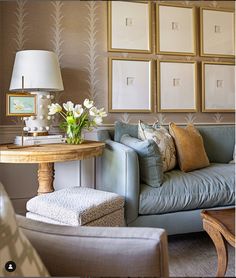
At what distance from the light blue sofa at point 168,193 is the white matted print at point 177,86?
84 centimetres

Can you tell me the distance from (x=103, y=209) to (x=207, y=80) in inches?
72.3

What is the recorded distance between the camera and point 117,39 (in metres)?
2.57

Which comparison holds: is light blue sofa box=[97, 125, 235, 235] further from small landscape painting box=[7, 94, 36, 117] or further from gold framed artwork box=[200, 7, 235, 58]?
gold framed artwork box=[200, 7, 235, 58]

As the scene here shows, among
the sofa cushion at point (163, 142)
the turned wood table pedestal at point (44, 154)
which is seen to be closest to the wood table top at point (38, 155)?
the turned wood table pedestal at point (44, 154)

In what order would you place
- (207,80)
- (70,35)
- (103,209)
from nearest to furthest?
(103,209)
(70,35)
(207,80)

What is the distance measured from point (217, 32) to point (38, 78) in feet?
6.19

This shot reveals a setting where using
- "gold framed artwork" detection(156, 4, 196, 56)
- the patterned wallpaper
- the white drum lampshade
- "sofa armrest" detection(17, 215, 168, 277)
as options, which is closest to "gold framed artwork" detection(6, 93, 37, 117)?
the white drum lampshade

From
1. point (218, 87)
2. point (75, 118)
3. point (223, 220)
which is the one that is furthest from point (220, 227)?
point (218, 87)

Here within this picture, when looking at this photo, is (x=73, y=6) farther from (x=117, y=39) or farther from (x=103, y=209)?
(x=103, y=209)

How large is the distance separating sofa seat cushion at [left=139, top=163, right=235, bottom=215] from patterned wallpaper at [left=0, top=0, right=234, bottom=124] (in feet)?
2.93

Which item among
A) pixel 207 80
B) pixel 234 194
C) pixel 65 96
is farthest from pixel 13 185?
pixel 207 80

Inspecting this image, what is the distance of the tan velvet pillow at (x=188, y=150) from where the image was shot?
7.18 ft

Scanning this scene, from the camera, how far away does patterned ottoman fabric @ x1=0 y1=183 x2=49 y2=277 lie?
60 cm

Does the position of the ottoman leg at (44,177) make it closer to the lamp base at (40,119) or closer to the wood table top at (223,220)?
the lamp base at (40,119)
